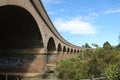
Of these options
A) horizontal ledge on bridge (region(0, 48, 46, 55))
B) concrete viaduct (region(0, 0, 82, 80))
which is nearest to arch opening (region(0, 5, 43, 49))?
concrete viaduct (region(0, 0, 82, 80))

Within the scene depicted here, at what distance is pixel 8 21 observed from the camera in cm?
2173

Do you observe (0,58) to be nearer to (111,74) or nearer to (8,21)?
(8,21)

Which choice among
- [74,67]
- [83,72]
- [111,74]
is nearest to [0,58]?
[74,67]

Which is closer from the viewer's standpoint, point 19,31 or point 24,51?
point 19,31

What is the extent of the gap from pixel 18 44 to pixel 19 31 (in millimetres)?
2685

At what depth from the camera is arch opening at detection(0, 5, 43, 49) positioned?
20.3m

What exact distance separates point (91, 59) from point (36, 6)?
6.29 metres

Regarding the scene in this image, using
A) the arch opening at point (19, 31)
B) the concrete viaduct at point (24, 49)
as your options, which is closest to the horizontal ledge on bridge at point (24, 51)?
the concrete viaduct at point (24, 49)

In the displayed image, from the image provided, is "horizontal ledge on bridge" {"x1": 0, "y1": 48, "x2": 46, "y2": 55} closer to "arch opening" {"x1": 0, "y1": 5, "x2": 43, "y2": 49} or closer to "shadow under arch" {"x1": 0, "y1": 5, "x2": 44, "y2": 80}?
"shadow under arch" {"x1": 0, "y1": 5, "x2": 44, "y2": 80}

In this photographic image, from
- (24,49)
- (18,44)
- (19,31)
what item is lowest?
(24,49)

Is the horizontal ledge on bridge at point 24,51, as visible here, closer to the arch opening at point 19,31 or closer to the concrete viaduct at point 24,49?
the concrete viaduct at point 24,49

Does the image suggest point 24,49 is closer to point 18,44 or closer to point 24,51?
point 24,51

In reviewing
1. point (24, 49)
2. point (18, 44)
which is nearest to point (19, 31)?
point (18, 44)

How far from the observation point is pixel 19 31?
939 inches
